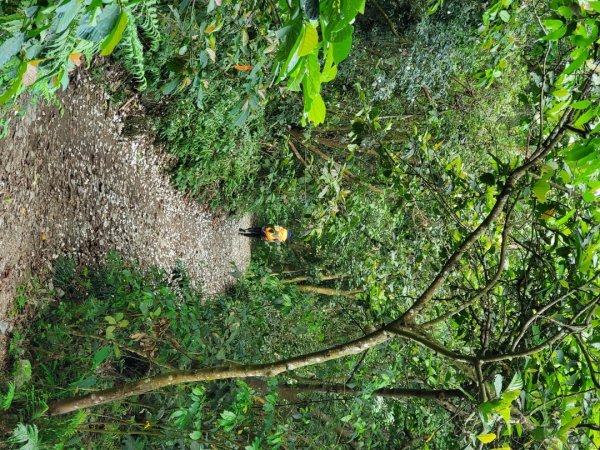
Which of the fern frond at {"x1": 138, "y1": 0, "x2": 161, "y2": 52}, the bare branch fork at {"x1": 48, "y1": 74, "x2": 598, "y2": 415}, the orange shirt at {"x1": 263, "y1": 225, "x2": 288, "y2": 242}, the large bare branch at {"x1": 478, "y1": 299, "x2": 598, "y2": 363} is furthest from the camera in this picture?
the orange shirt at {"x1": 263, "y1": 225, "x2": 288, "y2": 242}

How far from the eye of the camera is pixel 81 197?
5262 millimetres

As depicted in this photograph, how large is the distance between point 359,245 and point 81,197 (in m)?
3.98

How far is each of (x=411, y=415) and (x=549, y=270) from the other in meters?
1.90

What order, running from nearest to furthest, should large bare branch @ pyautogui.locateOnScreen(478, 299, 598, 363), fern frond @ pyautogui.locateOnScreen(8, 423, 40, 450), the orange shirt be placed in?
large bare branch @ pyautogui.locateOnScreen(478, 299, 598, 363), fern frond @ pyautogui.locateOnScreen(8, 423, 40, 450), the orange shirt

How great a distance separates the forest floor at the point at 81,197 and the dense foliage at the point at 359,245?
0.90 ft

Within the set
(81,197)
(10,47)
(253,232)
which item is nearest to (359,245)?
(253,232)

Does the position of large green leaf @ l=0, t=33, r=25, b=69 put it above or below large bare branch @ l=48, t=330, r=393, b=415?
above

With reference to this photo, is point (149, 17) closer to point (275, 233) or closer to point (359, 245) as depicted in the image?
point (359, 245)

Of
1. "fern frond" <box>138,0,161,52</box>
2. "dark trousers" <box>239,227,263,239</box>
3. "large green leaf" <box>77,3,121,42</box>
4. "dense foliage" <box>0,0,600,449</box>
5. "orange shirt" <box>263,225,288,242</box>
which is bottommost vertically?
"dark trousers" <box>239,227,263,239</box>

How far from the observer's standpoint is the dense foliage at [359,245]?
2.45 metres

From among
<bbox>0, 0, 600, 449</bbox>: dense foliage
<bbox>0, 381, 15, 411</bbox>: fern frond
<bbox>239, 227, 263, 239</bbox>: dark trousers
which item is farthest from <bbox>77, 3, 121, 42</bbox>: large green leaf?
<bbox>239, 227, 263, 239</bbox>: dark trousers

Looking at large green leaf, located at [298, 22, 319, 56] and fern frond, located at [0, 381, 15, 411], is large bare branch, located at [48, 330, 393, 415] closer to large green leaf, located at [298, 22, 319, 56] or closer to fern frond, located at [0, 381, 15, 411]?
fern frond, located at [0, 381, 15, 411]

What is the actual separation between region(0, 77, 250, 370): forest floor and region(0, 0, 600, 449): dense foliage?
0.27 m

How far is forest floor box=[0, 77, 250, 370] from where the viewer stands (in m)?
4.12
